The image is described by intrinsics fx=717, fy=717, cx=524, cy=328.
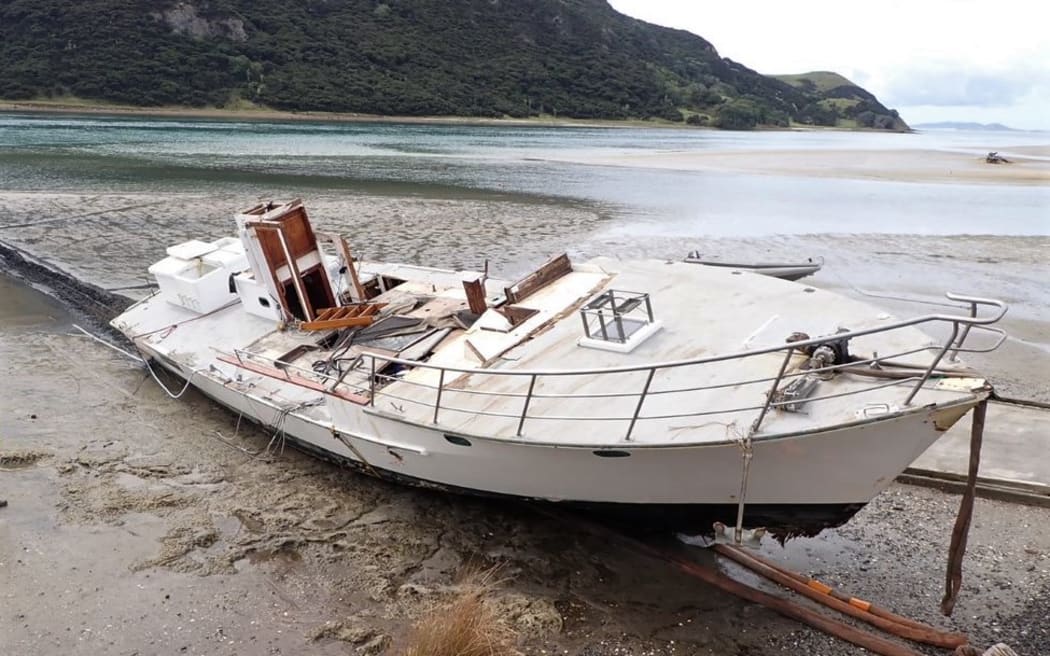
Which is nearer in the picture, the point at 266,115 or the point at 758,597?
the point at 758,597

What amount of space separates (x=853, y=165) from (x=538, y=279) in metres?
51.5

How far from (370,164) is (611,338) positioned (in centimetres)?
4111

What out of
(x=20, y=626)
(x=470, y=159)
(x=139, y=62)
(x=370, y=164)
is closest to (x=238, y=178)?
(x=370, y=164)

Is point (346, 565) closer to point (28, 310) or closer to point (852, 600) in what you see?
point (852, 600)

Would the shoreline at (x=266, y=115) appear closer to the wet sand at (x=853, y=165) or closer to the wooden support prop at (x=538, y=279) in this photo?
the wet sand at (x=853, y=165)

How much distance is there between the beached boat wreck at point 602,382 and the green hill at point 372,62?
8864cm

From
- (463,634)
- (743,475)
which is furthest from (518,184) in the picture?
(463,634)

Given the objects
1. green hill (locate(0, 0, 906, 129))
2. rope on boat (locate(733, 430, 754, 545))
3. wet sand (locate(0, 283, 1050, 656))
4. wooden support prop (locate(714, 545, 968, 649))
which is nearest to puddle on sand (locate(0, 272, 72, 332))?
wet sand (locate(0, 283, 1050, 656))

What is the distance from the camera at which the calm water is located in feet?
94.9

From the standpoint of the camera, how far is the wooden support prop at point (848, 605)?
6.56 m

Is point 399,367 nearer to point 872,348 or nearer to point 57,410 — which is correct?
point 872,348

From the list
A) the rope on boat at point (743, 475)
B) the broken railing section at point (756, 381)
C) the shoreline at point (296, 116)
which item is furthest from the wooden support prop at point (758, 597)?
the shoreline at point (296, 116)

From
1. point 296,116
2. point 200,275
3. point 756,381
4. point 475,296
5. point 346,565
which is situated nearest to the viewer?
point 756,381

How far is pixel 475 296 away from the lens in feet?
32.6
